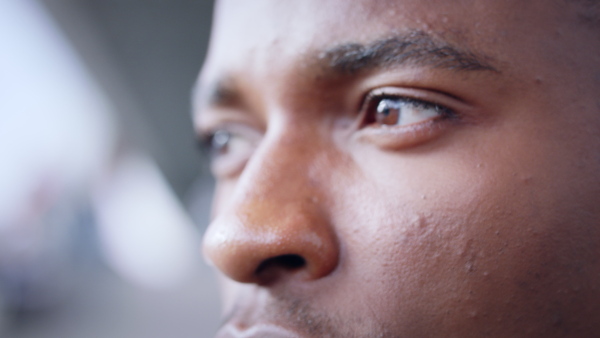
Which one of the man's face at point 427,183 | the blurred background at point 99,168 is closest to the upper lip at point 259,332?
the man's face at point 427,183

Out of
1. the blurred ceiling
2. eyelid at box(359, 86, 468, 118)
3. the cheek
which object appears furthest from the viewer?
the blurred ceiling

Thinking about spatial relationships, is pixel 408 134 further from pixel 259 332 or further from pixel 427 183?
pixel 259 332

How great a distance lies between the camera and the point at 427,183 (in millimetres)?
876

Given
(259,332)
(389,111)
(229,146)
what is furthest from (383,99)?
(229,146)

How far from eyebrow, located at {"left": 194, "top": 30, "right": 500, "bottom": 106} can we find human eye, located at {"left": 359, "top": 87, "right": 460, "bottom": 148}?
70 millimetres

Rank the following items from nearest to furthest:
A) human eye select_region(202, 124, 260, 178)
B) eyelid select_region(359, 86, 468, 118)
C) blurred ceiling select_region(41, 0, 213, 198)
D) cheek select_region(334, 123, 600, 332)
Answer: cheek select_region(334, 123, 600, 332) < eyelid select_region(359, 86, 468, 118) < human eye select_region(202, 124, 260, 178) < blurred ceiling select_region(41, 0, 213, 198)

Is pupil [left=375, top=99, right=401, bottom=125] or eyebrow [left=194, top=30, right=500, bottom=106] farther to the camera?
pupil [left=375, top=99, right=401, bottom=125]

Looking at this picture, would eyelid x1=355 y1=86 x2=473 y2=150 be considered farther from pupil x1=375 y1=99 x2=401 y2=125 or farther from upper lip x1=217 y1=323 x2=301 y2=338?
upper lip x1=217 y1=323 x2=301 y2=338

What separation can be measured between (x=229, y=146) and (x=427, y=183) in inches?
36.1

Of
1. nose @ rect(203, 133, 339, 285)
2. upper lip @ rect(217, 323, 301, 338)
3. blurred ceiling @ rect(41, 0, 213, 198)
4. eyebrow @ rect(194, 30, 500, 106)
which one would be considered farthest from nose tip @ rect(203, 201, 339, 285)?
blurred ceiling @ rect(41, 0, 213, 198)

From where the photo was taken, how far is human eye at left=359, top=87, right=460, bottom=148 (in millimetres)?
932

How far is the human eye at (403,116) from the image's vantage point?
932mm

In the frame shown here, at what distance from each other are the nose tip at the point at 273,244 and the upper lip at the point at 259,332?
103 millimetres

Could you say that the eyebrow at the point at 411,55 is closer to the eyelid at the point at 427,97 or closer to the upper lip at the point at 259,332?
the eyelid at the point at 427,97
